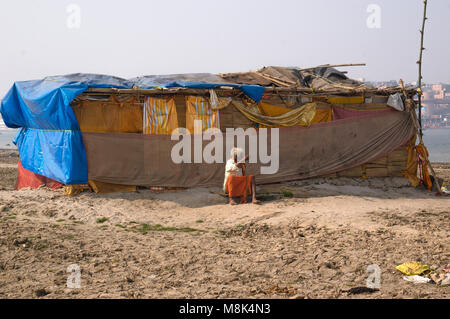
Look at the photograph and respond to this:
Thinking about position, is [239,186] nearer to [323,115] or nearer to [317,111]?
[317,111]

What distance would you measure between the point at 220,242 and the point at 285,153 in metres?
4.17

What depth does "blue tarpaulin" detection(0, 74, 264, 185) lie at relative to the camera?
902 centimetres

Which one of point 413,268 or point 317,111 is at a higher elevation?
point 317,111

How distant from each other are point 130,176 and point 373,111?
19.5 feet

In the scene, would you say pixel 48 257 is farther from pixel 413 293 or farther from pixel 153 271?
pixel 413 293

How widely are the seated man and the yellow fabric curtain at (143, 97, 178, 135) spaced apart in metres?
1.54

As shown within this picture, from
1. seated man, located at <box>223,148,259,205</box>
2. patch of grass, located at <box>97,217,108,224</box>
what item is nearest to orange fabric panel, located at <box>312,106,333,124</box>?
seated man, located at <box>223,148,259,205</box>

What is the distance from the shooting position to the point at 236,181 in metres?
9.00

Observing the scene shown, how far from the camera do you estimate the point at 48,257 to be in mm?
5883

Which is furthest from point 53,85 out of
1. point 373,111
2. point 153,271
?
point 373,111

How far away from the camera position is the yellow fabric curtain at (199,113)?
A: 31.8 ft

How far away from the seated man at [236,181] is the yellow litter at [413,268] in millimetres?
3850

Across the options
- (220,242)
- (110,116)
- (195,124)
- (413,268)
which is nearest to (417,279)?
(413,268)

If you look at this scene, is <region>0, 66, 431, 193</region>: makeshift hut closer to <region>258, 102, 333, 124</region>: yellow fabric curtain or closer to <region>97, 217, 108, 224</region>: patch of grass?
<region>258, 102, 333, 124</region>: yellow fabric curtain
